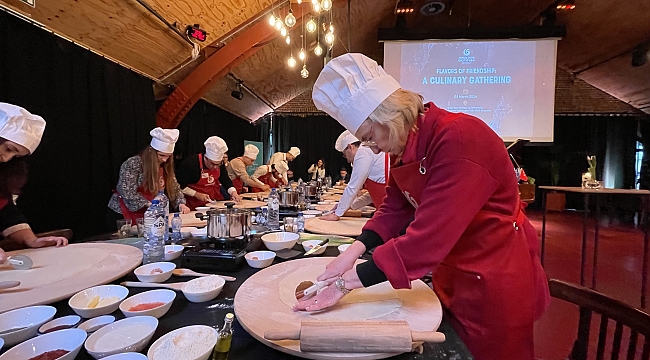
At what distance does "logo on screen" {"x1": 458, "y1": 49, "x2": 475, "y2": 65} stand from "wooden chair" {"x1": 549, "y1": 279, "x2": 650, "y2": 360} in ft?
16.9

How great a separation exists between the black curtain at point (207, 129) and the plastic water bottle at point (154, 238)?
185 inches

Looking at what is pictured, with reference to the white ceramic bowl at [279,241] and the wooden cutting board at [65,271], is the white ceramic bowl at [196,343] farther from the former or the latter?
the white ceramic bowl at [279,241]

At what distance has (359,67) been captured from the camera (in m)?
1.01

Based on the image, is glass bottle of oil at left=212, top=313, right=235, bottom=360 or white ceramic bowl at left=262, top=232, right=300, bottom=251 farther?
white ceramic bowl at left=262, top=232, right=300, bottom=251

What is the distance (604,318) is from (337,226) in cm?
125

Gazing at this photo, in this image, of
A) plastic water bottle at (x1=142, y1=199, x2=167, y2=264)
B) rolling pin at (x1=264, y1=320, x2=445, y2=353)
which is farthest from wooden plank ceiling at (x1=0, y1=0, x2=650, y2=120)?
rolling pin at (x1=264, y1=320, x2=445, y2=353)

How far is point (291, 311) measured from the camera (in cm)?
83

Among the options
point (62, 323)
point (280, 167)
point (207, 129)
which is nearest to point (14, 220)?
point (62, 323)

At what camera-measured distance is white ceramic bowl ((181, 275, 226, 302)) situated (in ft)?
2.94

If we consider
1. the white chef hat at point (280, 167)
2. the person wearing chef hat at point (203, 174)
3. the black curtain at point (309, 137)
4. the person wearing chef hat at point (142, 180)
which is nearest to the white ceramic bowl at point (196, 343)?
the person wearing chef hat at point (142, 180)

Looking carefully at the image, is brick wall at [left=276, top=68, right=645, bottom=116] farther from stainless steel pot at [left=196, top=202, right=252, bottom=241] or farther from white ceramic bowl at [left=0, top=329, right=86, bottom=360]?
white ceramic bowl at [left=0, top=329, right=86, bottom=360]

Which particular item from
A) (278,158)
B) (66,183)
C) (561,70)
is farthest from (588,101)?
(66,183)

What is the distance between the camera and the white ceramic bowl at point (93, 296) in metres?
0.81

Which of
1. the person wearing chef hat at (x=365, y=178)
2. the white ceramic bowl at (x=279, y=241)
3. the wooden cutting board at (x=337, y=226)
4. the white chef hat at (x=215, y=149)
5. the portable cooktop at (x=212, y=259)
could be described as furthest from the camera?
the white chef hat at (x=215, y=149)
